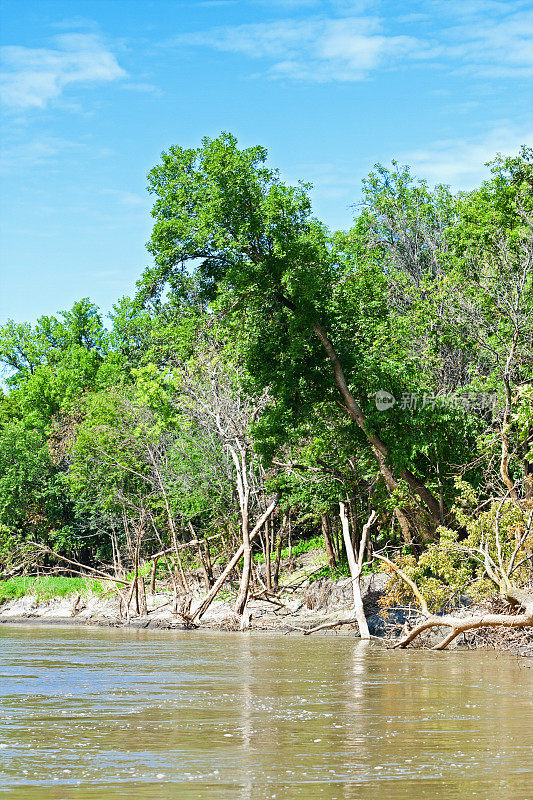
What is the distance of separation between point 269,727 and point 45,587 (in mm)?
32376

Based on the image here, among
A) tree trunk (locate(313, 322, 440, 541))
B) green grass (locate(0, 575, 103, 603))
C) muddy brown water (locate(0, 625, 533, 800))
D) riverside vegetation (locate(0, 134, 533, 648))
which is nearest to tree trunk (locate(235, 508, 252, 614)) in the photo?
riverside vegetation (locate(0, 134, 533, 648))

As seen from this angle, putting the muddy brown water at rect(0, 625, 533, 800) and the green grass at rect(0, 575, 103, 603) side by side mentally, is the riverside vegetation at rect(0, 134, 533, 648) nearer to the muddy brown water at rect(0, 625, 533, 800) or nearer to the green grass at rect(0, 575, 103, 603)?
the muddy brown water at rect(0, 625, 533, 800)

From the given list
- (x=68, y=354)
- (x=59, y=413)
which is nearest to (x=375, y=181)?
(x=59, y=413)

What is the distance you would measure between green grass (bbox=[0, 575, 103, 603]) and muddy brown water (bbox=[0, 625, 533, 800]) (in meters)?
21.3

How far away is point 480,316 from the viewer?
957 inches

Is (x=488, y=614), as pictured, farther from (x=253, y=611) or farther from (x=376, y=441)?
(x=253, y=611)

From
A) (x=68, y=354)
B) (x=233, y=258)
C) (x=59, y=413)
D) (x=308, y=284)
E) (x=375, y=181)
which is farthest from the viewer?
(x=68, y=354)

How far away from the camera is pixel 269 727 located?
9.89m

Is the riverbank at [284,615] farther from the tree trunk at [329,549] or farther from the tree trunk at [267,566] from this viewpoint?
the tree trunk at [329,549]

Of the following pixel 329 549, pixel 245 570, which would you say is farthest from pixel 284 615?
pixel 329 549

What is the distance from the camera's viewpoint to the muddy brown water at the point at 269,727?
7137mm

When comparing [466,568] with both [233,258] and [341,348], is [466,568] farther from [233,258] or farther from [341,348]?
[233,258]

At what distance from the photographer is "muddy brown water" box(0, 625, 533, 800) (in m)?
7.14

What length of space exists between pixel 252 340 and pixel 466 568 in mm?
9416
